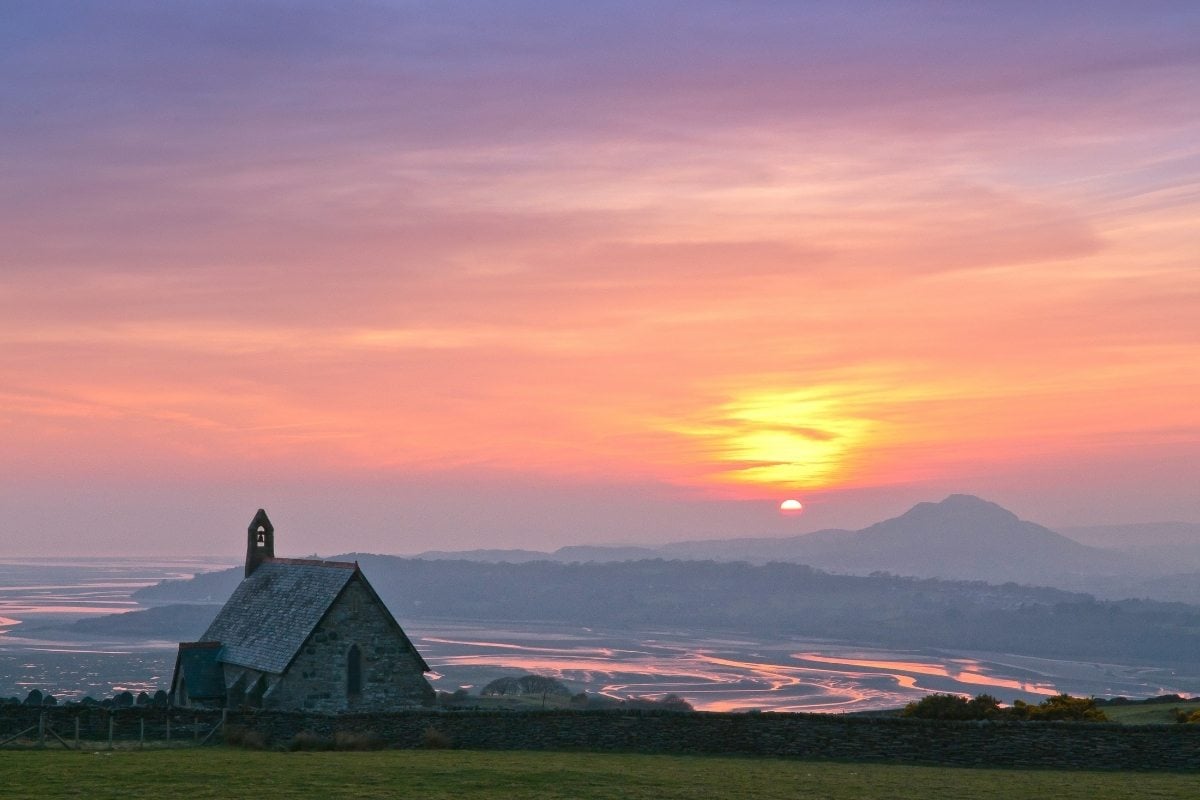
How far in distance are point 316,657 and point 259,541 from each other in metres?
13.6

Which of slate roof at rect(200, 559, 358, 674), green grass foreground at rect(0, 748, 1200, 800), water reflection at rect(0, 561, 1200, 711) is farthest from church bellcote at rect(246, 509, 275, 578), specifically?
water reflection at rect(0, 561, 1200, 711)

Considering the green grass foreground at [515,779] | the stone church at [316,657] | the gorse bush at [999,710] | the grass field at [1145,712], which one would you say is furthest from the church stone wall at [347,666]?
the grass field at [1145,712]

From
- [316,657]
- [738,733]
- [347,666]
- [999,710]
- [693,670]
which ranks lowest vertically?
[693,670]

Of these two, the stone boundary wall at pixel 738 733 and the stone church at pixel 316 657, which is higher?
the stone church at pixel 316 657

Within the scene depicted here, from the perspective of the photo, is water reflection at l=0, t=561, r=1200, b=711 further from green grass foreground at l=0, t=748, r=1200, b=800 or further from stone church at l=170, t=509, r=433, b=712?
green grass foreground at l=0, t=748, r=1200, b=800

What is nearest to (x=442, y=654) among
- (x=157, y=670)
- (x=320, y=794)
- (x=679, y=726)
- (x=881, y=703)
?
(x=157, y=670)

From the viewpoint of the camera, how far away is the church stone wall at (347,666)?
46.9 metres

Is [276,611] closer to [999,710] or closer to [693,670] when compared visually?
[999,710]

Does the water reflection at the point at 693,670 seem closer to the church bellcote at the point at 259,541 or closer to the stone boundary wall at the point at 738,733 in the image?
the church bellcote at the point at 259,541

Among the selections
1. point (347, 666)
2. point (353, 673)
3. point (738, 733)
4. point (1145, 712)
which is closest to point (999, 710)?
point (1145, 712)

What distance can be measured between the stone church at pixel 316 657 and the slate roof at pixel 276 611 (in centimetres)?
6

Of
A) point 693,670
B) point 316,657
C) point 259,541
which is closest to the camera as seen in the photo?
point 316,657

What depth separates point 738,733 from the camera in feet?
114

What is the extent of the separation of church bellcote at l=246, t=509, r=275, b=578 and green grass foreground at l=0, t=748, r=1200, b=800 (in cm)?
2662
